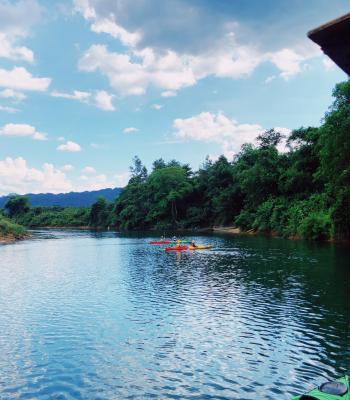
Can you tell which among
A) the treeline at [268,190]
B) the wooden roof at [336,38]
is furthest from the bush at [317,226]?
the wooden roof at [336,38]

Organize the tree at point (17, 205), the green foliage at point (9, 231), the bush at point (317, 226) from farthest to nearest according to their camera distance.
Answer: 1. the tree at point (17, 205)
2. the green foliage at point (9, 231)
3. the bush at point (317, 226)

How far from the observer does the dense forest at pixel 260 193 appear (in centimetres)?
4728

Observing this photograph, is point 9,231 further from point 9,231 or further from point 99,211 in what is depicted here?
point 99,211

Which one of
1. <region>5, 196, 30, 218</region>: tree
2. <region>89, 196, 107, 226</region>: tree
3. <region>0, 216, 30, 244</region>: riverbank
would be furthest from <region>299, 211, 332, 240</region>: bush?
<region>5, 196, 30, 218</region>: tree

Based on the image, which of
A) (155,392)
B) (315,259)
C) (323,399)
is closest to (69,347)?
(155,392)

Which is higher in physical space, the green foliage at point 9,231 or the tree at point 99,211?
the tree at point 99,211

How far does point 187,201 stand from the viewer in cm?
12888

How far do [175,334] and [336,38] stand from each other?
14443 millimetres

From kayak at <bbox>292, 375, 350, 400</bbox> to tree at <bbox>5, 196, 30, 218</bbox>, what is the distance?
188049mm

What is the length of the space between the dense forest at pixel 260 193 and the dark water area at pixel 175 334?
20.3m

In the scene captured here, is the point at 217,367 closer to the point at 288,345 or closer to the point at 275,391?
the point at 275,391

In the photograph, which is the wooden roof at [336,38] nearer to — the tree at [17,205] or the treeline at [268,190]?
the treeline at [268,190]

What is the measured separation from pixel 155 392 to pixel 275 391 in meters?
3.57

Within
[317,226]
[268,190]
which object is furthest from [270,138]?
[317,226]
